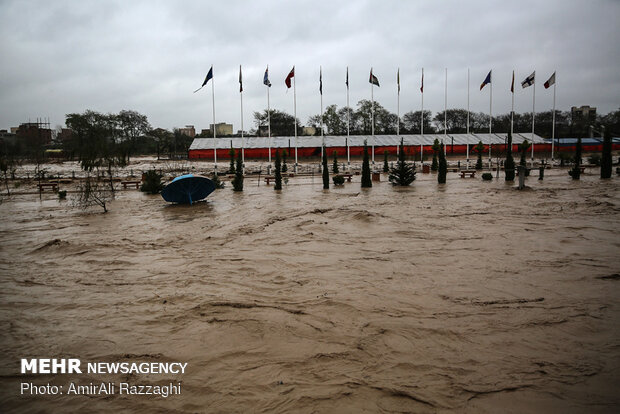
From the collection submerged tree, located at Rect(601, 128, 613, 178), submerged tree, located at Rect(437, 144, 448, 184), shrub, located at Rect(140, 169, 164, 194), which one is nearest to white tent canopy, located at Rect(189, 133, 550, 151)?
submerged tree, located at Rect(601, 128, 613, 178)

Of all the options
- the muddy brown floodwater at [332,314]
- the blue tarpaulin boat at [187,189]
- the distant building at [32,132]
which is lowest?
the muddy brown floodwater at [332,314]

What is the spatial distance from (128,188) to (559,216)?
1052 inches

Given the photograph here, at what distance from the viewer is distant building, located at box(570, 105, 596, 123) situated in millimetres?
91119

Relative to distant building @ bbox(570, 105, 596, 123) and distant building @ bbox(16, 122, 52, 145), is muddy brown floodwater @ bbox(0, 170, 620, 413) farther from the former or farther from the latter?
distant building @ bbox(570, 105, 596, 123)

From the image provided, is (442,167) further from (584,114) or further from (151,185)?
(584,114)

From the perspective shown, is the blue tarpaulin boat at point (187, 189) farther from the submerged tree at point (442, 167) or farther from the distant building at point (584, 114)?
the distant building at point (584, 114)

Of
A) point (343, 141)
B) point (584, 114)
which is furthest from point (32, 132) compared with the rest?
point (584, 114)

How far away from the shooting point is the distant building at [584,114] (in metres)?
91.1

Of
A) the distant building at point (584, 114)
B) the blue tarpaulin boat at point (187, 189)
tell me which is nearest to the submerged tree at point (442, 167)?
the blue tarpaulin boat at point (187, 189)

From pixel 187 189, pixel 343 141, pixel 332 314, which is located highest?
pixel 343 141

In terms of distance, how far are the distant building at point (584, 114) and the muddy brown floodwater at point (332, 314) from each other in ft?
333

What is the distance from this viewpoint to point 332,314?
17.9ft

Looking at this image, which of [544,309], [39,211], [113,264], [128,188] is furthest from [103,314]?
[128,188]

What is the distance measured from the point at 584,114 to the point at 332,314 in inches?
4730
